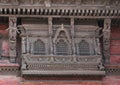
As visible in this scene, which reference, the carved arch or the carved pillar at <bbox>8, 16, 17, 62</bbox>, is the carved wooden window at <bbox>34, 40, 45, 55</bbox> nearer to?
the carved arch

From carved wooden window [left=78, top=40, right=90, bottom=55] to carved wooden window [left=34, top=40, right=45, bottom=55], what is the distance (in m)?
0.96

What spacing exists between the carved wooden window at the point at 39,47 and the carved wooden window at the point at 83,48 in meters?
0.96

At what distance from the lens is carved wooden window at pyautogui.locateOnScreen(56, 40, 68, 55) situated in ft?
44.3

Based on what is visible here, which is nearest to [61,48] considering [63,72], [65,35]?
[65,35]

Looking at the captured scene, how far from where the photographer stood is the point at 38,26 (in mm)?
13648

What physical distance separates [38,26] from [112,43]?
201cm

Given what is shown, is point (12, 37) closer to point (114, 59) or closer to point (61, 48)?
point (61, 48)

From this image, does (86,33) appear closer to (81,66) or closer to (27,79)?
(81,66)

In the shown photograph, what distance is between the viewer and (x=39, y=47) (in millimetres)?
13492

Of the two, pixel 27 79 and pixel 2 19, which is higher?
pixel 2 19

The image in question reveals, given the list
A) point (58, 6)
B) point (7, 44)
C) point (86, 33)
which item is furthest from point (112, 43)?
point (7, 44)

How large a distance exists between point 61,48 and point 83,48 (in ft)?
1.91

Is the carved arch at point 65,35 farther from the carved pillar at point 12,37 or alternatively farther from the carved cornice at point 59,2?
the carved pillar at point 12,37

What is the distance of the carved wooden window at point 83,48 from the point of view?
44.7 feet
